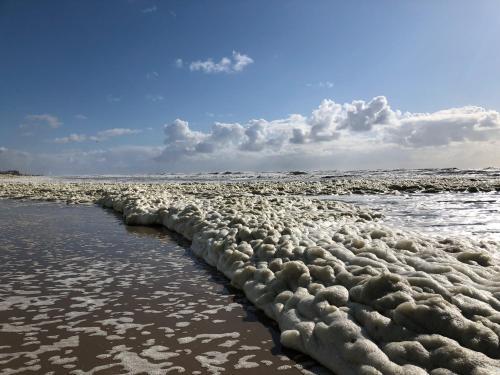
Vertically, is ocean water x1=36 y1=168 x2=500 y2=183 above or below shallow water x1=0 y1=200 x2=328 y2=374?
above

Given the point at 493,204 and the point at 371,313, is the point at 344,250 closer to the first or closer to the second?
the point at 371,313

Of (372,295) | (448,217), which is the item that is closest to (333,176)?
(448,217)

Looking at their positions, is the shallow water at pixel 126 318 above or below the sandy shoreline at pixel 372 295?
below

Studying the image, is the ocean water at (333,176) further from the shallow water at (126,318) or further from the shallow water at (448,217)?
the shallow water at (126,318)

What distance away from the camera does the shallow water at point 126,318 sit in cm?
473

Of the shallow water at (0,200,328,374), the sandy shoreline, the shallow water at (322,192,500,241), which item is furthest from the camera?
the shallow water at (322,192,500,241)

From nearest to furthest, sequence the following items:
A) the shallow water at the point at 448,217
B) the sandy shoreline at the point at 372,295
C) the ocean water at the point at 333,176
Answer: the sandy shoreline at the point at 372,295, the shallow water at the point at 448,217, the ocean water at the point at 333,176

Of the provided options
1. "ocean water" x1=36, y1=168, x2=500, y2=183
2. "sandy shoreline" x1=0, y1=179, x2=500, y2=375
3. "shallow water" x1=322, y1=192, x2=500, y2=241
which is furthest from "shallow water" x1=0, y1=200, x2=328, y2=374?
"ocean water" x1=36, y1=168, x2=500, y2=183

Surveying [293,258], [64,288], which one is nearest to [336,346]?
[293,258]

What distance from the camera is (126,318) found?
598 centimetres

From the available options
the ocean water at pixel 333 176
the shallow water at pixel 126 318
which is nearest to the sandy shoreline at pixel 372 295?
the shallow water at pixel 126 318

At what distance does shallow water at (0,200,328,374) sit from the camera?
4.73 m

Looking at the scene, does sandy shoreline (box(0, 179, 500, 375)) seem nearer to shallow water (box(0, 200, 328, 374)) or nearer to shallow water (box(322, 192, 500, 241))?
shallow water (box(0, 200, 328, 374))

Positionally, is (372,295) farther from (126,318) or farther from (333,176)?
(333,176)
